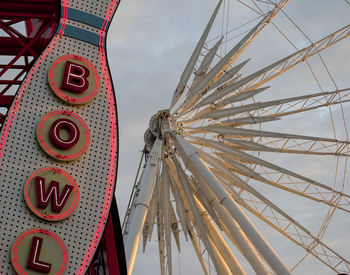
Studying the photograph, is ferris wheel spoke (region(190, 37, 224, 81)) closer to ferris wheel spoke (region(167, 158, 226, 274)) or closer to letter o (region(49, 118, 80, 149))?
ferris wheel spoke (region(167, 158, 226, 274))

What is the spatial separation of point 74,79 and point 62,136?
1249mm

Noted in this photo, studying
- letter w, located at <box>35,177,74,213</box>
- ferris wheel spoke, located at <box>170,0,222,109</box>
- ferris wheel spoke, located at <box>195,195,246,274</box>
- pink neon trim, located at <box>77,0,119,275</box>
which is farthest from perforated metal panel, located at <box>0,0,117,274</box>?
ferris wheel spoke, located at <box>195,195,246,274</box>

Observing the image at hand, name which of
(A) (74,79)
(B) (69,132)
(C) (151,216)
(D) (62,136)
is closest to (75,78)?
(A) (74,79)

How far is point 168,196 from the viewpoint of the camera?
19016mm

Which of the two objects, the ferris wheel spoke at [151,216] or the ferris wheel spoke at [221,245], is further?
the ferris wheel spoke at [151,216]

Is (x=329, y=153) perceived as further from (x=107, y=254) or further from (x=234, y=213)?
(x=107, y=254)

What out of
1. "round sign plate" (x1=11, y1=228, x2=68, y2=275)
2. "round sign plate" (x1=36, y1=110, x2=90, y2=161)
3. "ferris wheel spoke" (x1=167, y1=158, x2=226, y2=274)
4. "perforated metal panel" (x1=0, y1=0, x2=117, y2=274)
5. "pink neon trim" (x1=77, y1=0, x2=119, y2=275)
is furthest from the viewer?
"ferris wheel spoke" (x1=167, y1=158, x2=226, y2=274)

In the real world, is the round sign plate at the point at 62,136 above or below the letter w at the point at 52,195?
above

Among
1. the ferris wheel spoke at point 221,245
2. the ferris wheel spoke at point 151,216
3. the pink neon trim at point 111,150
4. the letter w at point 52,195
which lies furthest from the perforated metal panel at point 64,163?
the ferris wheel spoke at point 221,245

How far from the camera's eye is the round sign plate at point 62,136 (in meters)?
10.2

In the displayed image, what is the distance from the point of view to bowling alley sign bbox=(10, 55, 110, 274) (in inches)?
372

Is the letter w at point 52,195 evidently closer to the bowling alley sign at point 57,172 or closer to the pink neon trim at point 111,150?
the bowling alley sign at point 57,172

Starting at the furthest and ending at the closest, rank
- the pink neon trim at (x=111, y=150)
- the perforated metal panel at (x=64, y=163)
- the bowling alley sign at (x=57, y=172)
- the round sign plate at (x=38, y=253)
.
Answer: the pink neon trim at (x=111, y=150), the perforated metal panel at (x=64, y=163), the bowling alley sign at (x=57, y=172), the round sign plate at (x=38, y=253)

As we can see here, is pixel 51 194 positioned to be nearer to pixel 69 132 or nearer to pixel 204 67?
pixel 69 132
